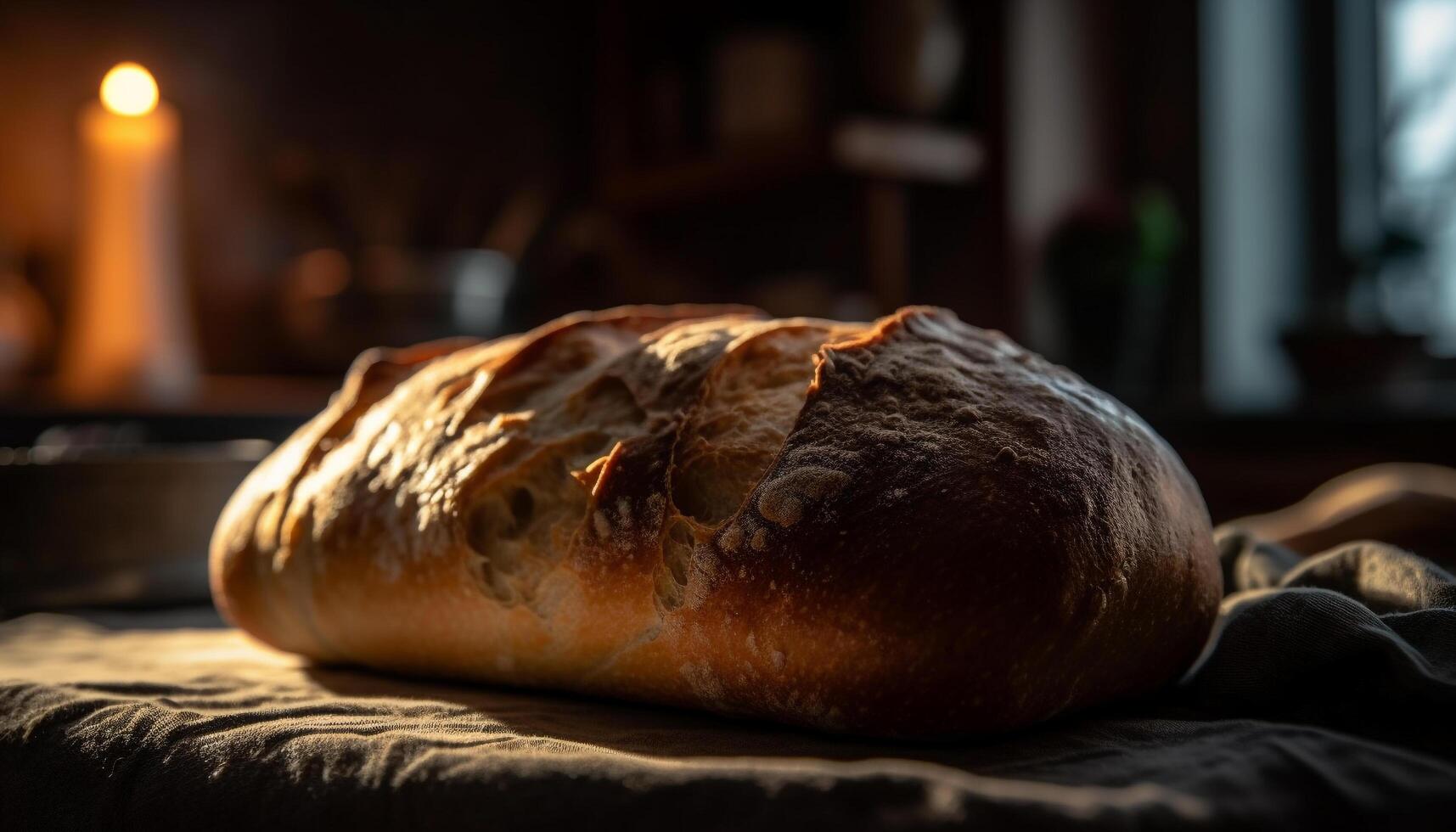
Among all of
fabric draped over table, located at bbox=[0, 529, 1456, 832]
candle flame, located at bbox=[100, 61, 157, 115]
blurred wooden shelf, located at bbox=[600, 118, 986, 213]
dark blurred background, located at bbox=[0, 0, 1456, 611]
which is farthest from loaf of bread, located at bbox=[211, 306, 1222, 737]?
candle flame, located at bbox=[100, 61, 157, 115]

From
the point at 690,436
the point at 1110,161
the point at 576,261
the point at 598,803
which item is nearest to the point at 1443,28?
the point at 1110,161

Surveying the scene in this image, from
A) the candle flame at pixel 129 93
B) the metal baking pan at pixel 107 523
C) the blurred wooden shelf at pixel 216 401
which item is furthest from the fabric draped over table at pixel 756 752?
the candle flame at pixel 129 93

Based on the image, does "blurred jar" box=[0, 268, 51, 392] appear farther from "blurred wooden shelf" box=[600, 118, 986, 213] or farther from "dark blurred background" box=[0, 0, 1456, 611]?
"blurred wooden shelf" box=[600, 118, 986, 213]

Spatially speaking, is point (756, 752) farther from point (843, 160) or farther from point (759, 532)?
point (843, 160)

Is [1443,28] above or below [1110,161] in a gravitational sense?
above

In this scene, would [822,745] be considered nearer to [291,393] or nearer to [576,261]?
[291,393]

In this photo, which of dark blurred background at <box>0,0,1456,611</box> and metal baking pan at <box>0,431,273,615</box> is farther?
dark blurred background at <box>0,0,1456,611</box>
